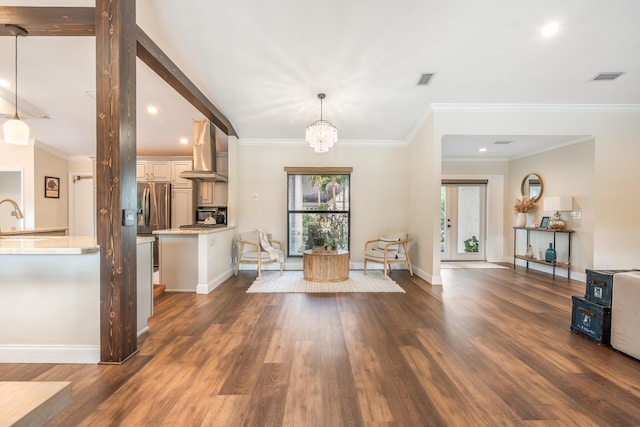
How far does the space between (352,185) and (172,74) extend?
375cm

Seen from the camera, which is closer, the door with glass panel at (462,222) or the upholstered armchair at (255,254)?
the upholstered armchair at (255,254)

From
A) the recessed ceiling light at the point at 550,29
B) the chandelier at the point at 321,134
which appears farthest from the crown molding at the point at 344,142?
the recessed ceiling light at the point at 550,29

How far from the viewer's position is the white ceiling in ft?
8.95

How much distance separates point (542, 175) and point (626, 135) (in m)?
1.42

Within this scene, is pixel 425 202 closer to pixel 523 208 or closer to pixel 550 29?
pixel 550 29

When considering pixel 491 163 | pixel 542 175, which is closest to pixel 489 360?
pixel 542 175

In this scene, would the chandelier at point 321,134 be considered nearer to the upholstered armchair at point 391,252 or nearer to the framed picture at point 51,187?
the upholstered armchair at point 391,252

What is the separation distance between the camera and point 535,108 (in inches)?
173

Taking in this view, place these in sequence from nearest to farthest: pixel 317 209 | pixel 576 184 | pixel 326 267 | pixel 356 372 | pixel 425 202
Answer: pixel 356 372 → pixel 326 267 → pixel 425 202 → pixel 576 184 → pixel 317 209

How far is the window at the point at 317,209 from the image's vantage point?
5.87 meters

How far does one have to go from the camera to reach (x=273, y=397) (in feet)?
5.69

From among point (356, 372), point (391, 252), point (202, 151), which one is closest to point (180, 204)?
point (202, 151)

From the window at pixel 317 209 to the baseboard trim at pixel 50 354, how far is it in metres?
3.92

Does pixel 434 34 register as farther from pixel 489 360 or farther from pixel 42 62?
pixel 42 62
